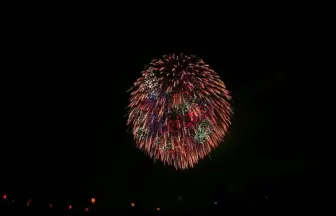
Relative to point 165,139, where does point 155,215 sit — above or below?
below

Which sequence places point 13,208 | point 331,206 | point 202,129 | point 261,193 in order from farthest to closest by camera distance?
point 202,129 < point 261,193 < point 331,206 < point 13,208

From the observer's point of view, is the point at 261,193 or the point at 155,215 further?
the point at 261,193

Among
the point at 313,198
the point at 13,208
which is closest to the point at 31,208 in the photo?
the point at 13,208

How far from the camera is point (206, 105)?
2052cm

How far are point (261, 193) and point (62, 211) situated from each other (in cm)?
1126

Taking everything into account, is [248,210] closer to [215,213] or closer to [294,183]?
[215,213]

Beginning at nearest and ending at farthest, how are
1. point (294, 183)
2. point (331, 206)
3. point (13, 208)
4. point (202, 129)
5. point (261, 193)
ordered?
point (13, 208) → point (331, 206) → point (294, 183) → point (261, 193) → point (202, 129)

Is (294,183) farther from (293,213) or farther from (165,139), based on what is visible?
(165,139)

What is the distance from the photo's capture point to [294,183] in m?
15.6

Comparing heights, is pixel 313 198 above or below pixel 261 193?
below

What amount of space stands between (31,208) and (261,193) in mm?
12013

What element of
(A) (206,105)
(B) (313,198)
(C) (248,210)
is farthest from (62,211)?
(A) (206,105)

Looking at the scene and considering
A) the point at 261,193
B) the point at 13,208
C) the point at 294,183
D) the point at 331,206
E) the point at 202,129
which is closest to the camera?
the point at 13,208

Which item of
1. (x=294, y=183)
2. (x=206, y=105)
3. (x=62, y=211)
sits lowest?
(x=62, y=211)
